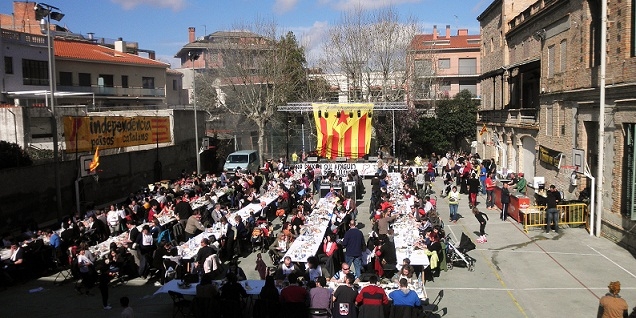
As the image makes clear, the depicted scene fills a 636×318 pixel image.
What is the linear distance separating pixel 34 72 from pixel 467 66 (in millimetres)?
48388

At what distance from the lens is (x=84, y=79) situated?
47.2m

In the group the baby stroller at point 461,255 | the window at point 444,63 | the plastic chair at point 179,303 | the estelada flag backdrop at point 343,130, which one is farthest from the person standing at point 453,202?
the window at point 444,63

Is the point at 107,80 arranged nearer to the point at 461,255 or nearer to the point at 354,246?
the point at 354,246

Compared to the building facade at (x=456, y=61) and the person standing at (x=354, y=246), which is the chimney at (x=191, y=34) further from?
the person standing at (x=354, y=246)

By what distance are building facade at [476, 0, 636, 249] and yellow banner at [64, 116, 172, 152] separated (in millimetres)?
20163

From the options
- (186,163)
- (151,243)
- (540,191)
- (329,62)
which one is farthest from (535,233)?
(329,62)

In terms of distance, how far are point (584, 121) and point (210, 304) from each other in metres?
16.1

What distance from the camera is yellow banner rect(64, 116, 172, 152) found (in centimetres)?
2459

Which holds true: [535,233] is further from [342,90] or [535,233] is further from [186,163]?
[342,90]

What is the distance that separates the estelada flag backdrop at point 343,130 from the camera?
35.0 metres

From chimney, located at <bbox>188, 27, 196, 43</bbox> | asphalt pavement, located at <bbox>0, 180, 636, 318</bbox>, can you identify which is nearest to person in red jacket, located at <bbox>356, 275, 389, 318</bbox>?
asphalt pavement, located at <bbox>0, 180, 636, 318</bbox>

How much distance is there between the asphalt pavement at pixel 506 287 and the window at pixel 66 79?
34.3 m

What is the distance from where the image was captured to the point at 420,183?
26.8 metres

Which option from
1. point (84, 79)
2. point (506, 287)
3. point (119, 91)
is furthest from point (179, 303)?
point (119, 91)
